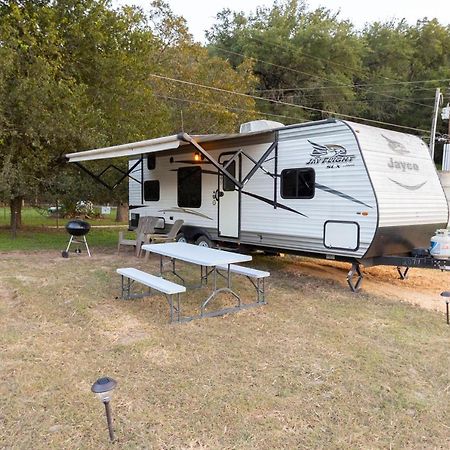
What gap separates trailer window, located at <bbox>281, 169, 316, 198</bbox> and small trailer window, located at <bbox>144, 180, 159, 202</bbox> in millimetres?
3857

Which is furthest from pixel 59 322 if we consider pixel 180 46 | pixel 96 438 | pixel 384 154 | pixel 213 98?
pixel 180 46

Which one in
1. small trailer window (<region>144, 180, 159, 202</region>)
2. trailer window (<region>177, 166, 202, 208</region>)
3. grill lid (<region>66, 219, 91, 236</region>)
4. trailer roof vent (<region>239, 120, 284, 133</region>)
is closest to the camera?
trailer roof vent (<region>239, 120, 284, 133</region>)

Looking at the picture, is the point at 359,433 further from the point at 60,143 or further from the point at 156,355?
the point at 60,143

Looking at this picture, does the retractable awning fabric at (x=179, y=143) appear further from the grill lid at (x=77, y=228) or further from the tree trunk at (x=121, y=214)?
the tree trunk at (x=121, y=214)

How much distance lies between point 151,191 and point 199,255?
16.7ft

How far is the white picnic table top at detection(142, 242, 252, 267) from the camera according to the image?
4793mm

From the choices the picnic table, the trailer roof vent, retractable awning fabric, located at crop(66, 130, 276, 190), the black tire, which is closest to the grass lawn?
the black tire

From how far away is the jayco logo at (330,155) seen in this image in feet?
19.5

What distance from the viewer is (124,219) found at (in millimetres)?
19969

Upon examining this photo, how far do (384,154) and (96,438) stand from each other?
200 inches

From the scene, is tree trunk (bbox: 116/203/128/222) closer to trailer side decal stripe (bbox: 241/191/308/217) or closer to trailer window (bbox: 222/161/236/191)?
trailer window (bbox: 222/161/236/191)

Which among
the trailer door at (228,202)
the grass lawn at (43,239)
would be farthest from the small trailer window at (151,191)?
the trailer door at (228,202)

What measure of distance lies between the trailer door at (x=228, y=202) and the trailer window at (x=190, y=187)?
65cm

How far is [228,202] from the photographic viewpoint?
26.1ft
